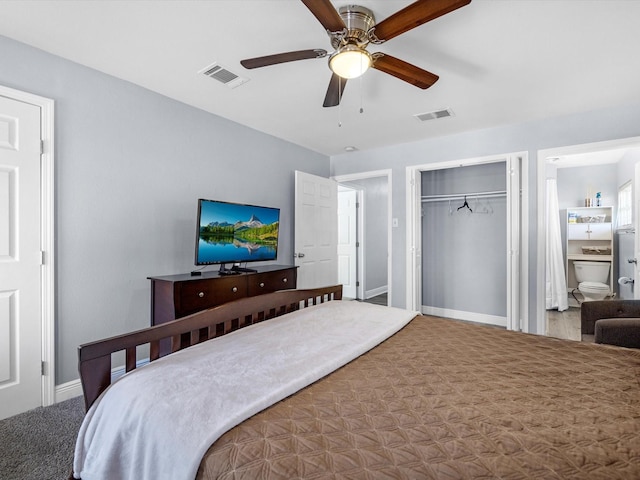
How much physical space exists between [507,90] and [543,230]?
158 centimetres

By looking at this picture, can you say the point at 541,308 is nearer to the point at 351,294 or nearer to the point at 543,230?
the point at 543,230

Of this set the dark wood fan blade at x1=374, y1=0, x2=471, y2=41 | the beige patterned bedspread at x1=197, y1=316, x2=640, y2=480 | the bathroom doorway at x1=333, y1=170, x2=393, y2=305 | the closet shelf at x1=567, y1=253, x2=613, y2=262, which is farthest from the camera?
the bathroom doorway at x1=333, y1=170, x2=393, y2=305

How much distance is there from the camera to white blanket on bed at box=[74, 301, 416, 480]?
952mm

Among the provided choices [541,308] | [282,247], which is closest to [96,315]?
[282,247]

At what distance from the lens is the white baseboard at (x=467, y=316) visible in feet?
15.4

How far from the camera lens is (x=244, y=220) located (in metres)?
3.38

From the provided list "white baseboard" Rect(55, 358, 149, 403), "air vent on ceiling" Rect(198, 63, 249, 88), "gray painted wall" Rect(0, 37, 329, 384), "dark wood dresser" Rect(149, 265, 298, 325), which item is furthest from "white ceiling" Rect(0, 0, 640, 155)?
"white baseboard" Rect(55, 358, 149, 403)

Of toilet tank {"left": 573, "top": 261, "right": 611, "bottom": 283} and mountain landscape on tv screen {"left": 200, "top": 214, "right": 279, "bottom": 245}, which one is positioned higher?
mountain landscape on tv screen {"left": 200, "top": 214, "right": 279, "bottom": 245}

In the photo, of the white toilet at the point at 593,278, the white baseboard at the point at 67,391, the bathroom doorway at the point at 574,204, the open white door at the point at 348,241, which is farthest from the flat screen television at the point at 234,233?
the white toilet at the point at 593,278

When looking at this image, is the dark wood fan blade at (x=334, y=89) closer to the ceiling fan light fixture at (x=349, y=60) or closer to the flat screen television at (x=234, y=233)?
the ceiling fan light fixture at (x=349, y=60)

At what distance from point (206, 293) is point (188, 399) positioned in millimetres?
1863

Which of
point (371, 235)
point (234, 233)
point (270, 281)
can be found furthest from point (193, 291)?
point (371, 235)

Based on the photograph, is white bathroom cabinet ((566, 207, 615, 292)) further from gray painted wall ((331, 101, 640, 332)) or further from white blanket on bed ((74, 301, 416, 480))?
white blanket on bed ((74, 301, 416, 480))

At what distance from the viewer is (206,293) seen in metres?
2.84
